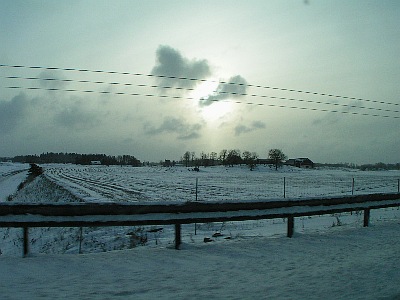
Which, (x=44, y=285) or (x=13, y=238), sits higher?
(x=44, y=285)

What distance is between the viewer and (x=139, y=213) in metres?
6.41

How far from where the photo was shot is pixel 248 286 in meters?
4.61

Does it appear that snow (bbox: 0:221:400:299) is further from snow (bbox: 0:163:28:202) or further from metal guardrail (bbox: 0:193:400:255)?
snow (bbox: 0:163:28:202)

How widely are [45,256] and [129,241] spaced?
3690mm

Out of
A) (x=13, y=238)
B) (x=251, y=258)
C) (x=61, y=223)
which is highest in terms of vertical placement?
(x=61, y=223)

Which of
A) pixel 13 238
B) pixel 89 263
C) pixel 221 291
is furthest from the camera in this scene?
pixel 13 238

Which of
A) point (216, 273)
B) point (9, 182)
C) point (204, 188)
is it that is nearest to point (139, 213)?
point (216, 273)

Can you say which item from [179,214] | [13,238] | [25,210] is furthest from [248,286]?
[13,238]

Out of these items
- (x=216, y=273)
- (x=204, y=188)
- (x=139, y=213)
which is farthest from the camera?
(x=204, y=188)

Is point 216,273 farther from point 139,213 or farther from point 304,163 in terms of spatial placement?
point 304,163

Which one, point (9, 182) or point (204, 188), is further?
point (9, 182)

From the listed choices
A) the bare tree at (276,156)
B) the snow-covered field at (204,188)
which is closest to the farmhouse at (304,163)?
the bare tree at (276,156)

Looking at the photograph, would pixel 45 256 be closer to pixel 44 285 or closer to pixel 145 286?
pixel 44 285

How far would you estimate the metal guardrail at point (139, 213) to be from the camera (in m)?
5.95
